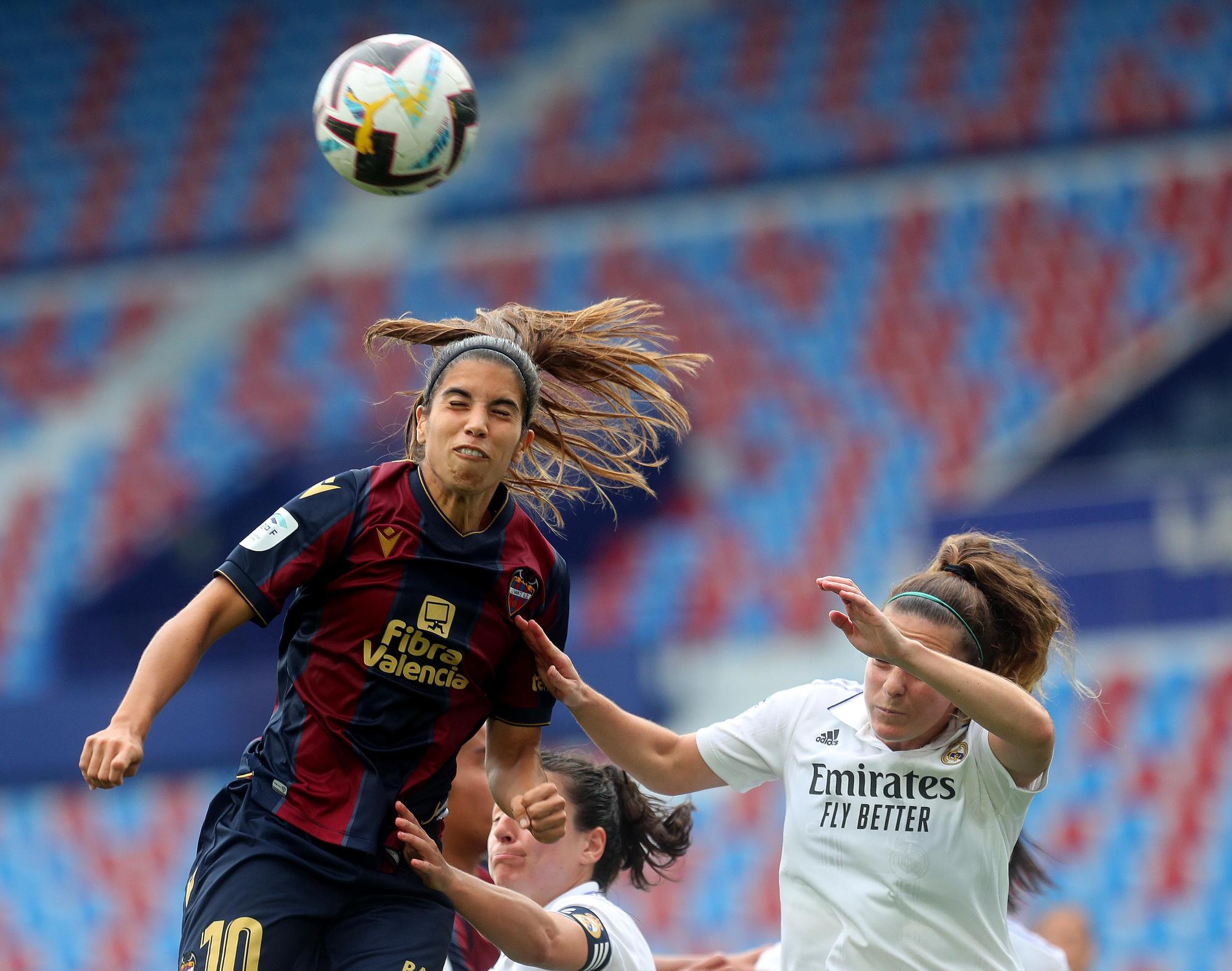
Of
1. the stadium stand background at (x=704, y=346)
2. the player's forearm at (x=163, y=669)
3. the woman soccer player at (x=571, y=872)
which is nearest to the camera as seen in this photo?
the player's forearm at (x=163, y=669)

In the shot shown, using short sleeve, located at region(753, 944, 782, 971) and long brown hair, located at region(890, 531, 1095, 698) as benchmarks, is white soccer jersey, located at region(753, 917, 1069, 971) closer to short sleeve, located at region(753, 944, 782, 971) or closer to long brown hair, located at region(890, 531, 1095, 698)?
short sleeve, located at region(753, 944, 782, 971)

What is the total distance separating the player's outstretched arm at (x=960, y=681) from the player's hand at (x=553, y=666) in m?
0.64

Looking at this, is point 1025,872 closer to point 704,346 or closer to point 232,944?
point 232,944

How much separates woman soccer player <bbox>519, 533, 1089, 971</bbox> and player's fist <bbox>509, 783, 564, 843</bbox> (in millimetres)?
269

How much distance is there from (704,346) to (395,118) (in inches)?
327

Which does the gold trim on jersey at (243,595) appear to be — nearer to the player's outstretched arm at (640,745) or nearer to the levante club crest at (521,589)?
the levante club crest at (521,589)

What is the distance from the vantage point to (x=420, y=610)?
3.43 m

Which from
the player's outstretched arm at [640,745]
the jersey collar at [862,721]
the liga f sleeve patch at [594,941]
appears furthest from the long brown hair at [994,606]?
the liga f sleeve patch at [594,941]

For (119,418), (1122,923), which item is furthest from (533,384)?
(119,418)

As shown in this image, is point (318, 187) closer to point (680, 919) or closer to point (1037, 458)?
point (1037, 458)

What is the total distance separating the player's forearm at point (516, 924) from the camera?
134 inches

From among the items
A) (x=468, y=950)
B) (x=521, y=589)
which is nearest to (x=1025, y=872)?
(x=468, y=950)

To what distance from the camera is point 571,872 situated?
4.15m

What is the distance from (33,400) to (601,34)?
19.3 ft
